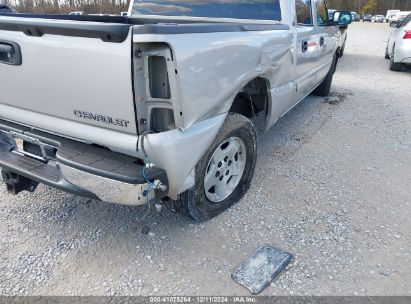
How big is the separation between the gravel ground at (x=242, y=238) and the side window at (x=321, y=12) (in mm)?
2053

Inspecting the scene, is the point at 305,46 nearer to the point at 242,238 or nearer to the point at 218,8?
the point at 218,8

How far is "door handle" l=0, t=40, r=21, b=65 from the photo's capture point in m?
2.25

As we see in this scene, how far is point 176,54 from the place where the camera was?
6.31ft

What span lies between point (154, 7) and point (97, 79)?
236 centimetres

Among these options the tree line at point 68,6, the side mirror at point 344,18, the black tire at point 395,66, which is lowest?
the black tire at point 395,66

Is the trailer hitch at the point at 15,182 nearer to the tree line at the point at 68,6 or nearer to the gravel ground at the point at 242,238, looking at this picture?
the gravel ground at the point at 242,238

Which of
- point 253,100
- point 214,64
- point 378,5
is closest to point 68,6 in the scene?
point 253,100

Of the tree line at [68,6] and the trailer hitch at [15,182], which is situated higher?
the tree line at [68,6]

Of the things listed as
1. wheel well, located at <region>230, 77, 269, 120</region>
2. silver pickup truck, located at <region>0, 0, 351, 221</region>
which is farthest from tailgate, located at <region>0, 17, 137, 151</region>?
wheel well, located at <region>230, 77, 269, 120</region>

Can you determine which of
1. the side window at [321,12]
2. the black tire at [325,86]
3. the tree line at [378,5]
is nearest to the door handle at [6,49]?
the side window at [321,12]

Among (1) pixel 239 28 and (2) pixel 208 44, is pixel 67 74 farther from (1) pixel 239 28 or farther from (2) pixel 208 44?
(1) pixel 239 28

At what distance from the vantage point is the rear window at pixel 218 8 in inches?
138

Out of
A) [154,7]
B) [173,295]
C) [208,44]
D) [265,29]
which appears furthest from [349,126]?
[173,295]

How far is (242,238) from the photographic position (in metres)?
2.70
